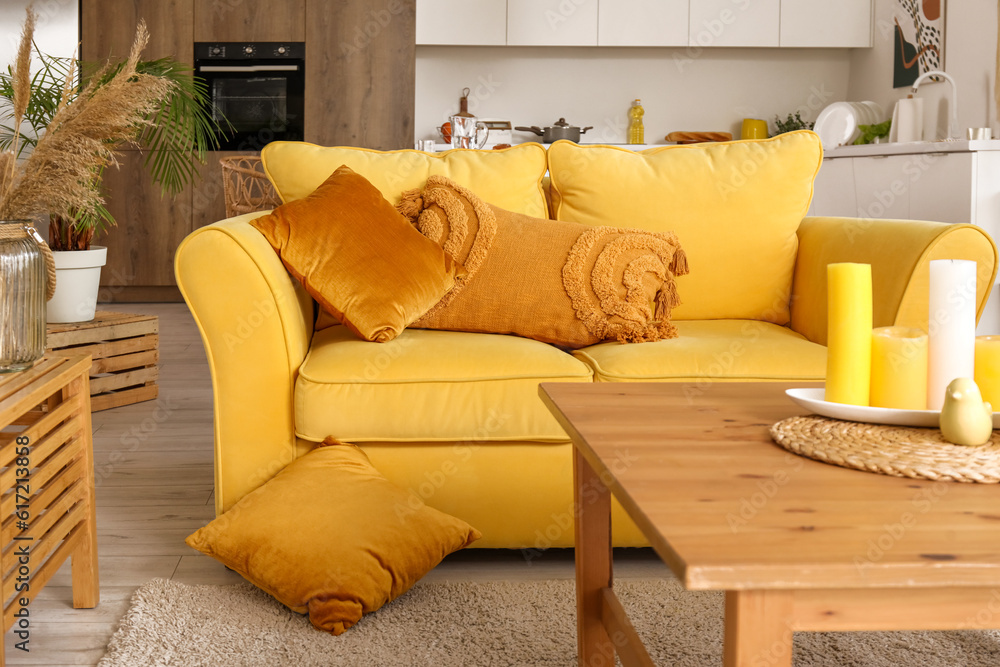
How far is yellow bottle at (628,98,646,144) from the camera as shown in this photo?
5.98 metres

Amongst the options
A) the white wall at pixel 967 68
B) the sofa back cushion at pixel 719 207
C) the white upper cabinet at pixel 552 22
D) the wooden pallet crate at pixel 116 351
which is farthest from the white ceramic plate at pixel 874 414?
the white upper cabinet at pixel 552 22

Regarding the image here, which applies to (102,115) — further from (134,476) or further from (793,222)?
(793,222)

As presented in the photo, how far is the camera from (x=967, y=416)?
3.42 feet

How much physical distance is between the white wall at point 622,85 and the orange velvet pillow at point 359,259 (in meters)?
4.02

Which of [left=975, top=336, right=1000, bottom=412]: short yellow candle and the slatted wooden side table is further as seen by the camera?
the slatted wooden side table

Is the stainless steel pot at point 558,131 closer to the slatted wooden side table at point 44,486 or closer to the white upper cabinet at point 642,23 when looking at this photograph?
the white upper cabinet at point 642,23

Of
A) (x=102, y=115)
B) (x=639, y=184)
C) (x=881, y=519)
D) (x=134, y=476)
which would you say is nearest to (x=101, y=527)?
(x=134, y=476)

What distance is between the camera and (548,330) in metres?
2.20

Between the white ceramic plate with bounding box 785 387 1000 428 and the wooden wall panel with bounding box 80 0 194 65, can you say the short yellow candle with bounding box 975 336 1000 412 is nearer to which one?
the white ceramic plate with bounding box 785 387 1000 428

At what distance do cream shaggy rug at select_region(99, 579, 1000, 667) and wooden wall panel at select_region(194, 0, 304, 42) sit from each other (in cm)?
467

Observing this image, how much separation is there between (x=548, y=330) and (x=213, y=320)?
759 millimetres

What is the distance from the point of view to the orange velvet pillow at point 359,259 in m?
2.06

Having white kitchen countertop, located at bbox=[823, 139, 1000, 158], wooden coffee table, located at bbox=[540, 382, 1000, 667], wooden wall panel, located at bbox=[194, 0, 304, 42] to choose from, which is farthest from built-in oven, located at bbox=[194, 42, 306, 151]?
wooden coffee table, located at bbox=[540, 382, 1000, 667]

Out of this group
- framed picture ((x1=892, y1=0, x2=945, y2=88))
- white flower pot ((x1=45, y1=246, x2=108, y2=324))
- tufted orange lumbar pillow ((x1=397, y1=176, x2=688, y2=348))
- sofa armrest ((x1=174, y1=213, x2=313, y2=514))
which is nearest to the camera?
sofa armrest ((x1=174, y1=213, x2=313, y2=514))
